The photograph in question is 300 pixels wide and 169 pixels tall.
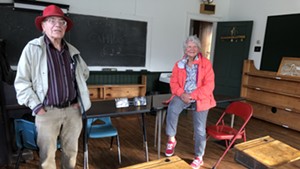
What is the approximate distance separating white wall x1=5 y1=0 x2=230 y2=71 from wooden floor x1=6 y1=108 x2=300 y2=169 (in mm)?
1427

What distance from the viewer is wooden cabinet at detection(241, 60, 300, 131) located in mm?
3965

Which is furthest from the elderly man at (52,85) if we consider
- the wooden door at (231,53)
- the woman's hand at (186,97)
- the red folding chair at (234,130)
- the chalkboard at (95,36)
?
the wooden door at (231,53)

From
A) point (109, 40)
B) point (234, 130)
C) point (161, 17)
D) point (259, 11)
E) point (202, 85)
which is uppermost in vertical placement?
point (259, 11)

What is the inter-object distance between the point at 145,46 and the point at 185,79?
8.11 feet

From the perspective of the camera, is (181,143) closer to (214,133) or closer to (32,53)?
(214,133)

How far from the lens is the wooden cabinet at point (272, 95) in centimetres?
396

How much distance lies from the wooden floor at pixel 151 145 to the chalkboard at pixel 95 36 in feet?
4.18

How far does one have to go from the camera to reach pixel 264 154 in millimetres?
1637

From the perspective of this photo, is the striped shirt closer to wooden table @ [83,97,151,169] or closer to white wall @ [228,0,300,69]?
wooden table @ [83,97,151,169]

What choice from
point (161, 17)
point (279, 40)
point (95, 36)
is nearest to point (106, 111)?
point (95, 36)

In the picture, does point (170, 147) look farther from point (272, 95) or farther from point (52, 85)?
point (272, 95)

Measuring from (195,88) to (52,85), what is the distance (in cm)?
147

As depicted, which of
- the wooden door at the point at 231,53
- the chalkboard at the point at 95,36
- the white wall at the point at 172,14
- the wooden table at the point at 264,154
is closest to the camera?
the wooden table at the point at 264,154

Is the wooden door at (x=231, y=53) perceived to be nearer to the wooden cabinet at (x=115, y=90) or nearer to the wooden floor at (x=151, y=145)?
the wooden floor at (x=151, y=145)
